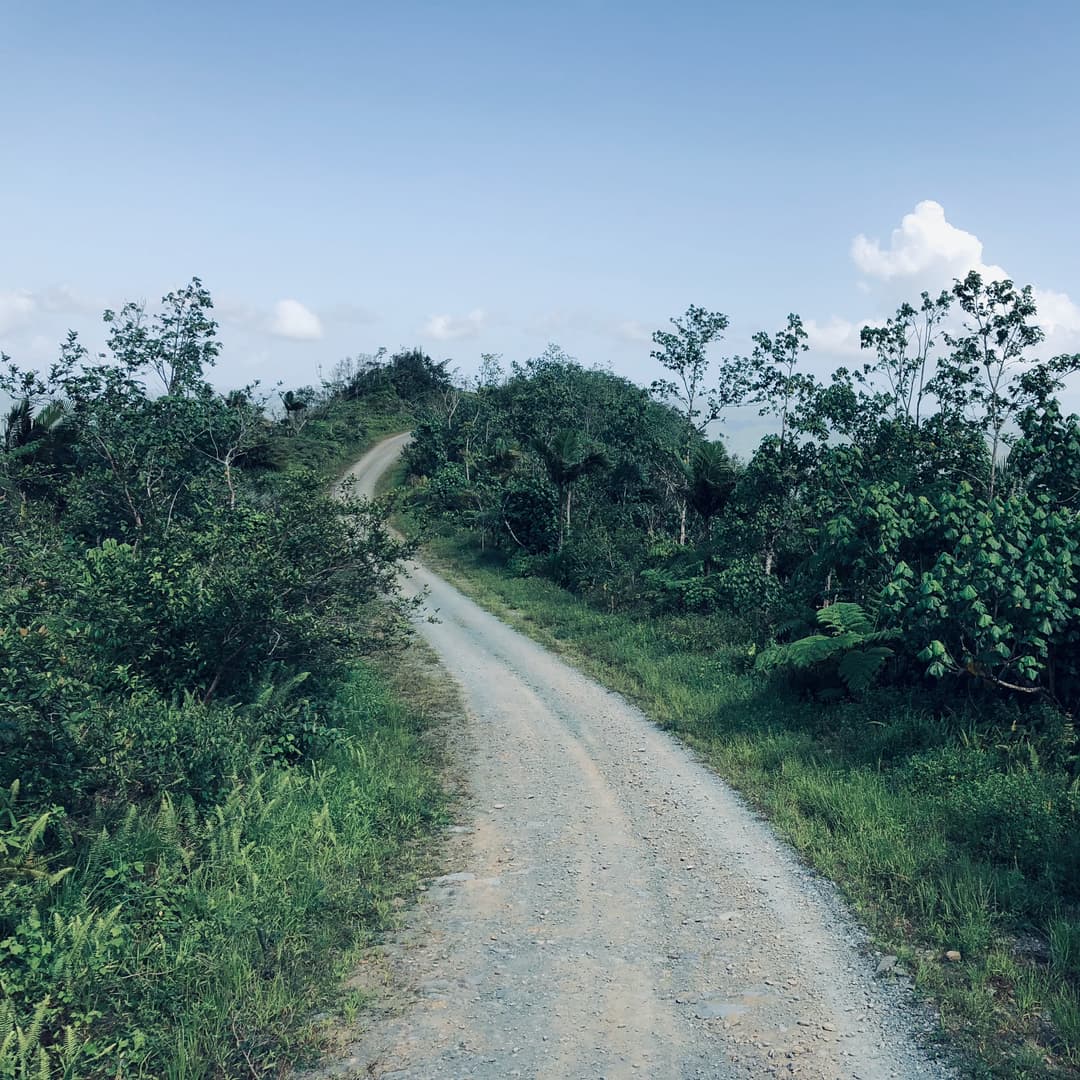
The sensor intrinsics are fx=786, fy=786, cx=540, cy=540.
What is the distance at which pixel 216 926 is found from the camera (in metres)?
5.67

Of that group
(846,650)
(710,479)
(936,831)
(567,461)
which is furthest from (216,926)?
(567,461)

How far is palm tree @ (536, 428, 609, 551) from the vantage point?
24766 millimetres

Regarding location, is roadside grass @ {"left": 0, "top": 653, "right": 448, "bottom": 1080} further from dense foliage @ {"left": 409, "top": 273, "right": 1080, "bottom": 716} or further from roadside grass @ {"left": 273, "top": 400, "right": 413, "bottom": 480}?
roadside grass @ {"left": 273, "top": 400, "right": 413, "bottom": 480}

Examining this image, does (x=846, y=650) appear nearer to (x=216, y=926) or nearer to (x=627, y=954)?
(x=627, y=954)

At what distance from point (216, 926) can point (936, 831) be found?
623cm

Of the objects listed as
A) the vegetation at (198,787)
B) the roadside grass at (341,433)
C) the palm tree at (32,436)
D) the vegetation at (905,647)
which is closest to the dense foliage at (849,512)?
the vegetation at (905,647)

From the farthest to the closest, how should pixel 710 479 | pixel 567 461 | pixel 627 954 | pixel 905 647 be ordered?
pixel 567 461
pixel 710 479
pixel 905 647
pixel 627 954

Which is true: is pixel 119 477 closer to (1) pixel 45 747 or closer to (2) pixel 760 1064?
(1) pixel 45 747

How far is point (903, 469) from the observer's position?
1377cm

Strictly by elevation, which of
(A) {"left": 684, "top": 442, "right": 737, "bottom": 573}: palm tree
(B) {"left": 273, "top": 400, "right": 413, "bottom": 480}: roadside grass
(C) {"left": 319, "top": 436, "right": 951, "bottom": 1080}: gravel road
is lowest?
(C) {"left": 319, "top": 436, "right": 951, "bottom": 1080}: gravel road

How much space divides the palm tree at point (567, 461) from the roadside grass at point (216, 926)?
16887mm

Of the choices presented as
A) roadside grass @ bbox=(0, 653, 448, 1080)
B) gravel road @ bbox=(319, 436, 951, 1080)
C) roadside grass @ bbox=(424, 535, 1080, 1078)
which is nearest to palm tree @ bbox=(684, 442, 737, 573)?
roadside grass @ bbox=(424, 535, 1080, 1078)

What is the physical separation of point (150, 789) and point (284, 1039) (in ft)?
10.2

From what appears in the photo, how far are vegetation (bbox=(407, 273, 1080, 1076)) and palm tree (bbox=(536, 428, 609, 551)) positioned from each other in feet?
10.9
